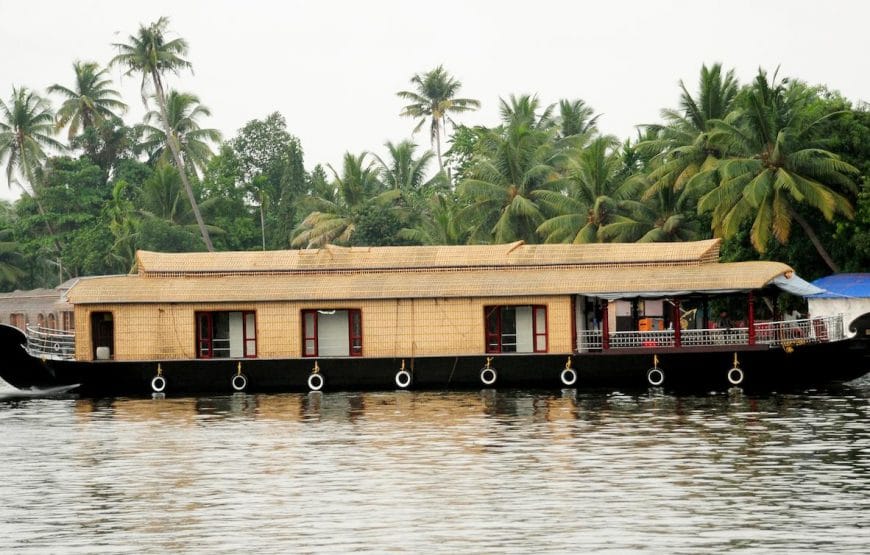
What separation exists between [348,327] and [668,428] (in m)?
9.63

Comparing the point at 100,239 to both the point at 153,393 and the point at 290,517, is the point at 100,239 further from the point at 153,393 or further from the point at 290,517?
the point at 290,517

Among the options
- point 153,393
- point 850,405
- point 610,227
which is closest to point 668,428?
point 850,405

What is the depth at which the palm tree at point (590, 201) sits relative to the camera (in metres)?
39.9

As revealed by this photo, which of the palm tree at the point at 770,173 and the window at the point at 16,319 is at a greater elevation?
the palm tree at the point at 770,173

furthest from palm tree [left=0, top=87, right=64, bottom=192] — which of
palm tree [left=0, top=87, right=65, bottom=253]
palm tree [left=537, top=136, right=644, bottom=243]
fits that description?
palm tree [left=537, top=136, right=644, bottom=243]

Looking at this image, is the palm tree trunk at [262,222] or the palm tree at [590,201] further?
the palm tree trunk at [262,222]

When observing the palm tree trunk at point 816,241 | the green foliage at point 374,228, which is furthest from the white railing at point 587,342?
the green foliage at point 374,228

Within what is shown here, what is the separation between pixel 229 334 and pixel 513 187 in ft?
52.6

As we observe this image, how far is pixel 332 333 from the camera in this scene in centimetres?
2878

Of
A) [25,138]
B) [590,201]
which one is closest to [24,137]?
[25,138]

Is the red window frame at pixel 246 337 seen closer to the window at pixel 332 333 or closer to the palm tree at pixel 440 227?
the window at pixel 332 333

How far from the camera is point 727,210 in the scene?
36062mm

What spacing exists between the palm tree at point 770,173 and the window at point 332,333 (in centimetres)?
1144

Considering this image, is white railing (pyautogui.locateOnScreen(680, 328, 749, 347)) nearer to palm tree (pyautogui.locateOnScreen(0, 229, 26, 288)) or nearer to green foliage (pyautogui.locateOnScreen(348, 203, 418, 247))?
green foliage (pyautogui.locateOnScreen(348, 203, 418, 247))
